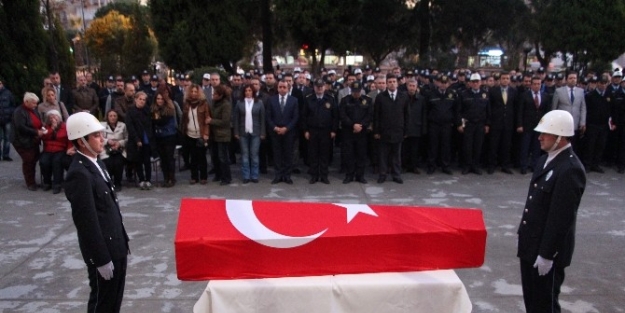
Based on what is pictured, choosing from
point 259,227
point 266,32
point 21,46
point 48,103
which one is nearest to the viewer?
point 259,227

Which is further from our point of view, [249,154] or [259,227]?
[249,154]

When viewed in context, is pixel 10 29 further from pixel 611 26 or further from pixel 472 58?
pixel 472 58

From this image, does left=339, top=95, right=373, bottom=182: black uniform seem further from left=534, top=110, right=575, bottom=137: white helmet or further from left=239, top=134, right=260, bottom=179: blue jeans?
left=534, top=110, right=575, bottom=137: white helmet

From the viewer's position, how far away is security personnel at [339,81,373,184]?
29.8 ft

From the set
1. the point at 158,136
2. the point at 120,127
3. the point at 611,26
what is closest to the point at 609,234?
the point at 158,136

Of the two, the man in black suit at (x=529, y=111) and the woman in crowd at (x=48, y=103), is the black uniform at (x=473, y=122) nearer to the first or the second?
the man in black suit at (x=529, y=111)

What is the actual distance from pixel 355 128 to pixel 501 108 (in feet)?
9.10

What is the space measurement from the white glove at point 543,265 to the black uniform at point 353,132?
5.53 metres

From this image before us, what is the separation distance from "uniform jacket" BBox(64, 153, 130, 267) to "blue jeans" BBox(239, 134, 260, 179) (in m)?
5.54

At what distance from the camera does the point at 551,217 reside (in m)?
3.65

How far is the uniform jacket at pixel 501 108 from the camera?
32.1 feet

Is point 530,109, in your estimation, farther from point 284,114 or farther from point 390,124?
point 284,114

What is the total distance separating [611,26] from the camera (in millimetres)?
16609

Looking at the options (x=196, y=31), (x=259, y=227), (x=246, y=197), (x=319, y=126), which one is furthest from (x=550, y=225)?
(x=196, y=31)
